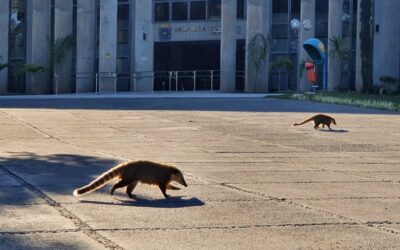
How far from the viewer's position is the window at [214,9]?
165 ft

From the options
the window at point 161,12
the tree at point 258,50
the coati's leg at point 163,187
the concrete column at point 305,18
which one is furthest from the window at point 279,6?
the coati's leg at point 163,187

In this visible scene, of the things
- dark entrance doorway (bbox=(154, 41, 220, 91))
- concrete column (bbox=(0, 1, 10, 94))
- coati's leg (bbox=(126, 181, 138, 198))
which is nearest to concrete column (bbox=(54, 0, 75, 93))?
concrete column (bbox=(0, 1, 10, 94))

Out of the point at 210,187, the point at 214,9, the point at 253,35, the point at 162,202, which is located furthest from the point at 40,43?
the point at 162,202

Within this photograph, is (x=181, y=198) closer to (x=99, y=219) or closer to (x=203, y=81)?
(x=99, y=219)

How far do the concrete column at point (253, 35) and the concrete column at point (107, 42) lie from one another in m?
8.12

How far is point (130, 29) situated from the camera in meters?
51.2

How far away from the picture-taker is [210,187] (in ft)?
31.8

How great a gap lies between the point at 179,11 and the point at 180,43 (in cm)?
215

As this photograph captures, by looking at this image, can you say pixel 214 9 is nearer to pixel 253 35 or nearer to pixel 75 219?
pixel 253 35

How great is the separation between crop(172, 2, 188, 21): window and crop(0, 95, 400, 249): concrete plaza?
1187 inches

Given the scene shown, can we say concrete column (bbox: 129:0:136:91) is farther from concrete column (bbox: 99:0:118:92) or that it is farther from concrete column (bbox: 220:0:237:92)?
concrete column (bbox: 220:0:237:92)

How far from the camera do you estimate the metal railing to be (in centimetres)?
4684

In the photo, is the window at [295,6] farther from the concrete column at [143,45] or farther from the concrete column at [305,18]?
the concrete column at [143,45]

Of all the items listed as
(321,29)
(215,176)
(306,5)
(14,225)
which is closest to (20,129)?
(215,176)
